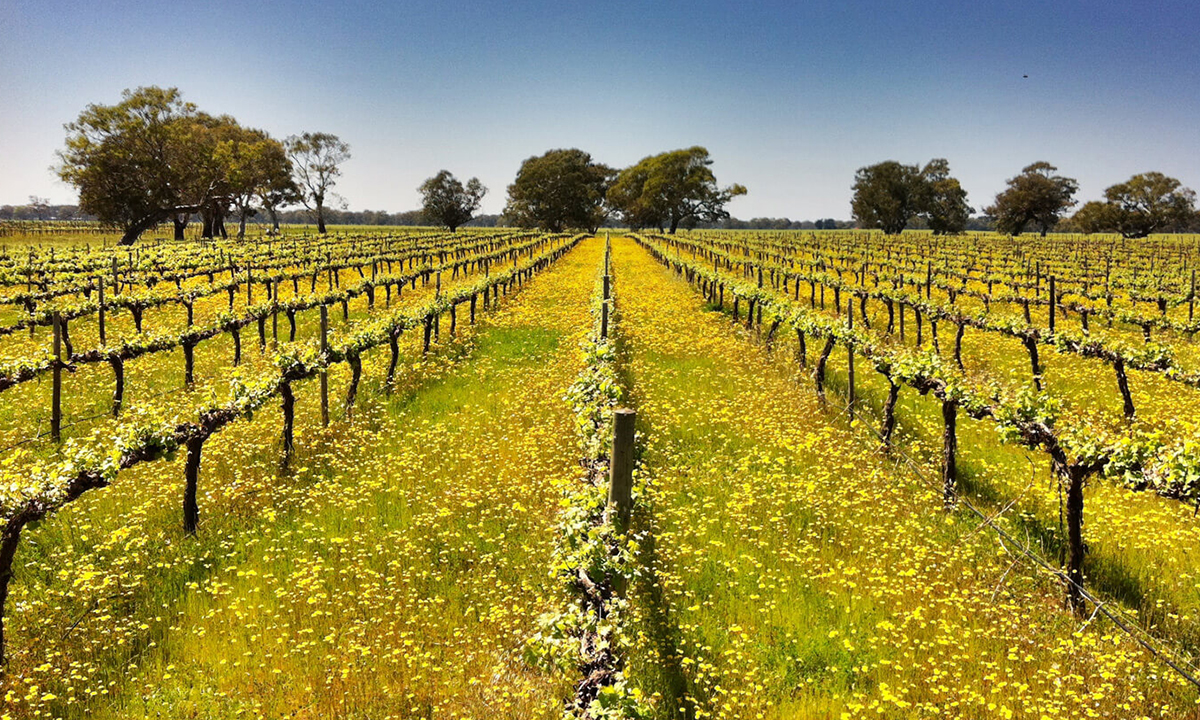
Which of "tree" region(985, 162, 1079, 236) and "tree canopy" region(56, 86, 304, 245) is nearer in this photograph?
"tree canopy" region(56, 86, 304, 245)

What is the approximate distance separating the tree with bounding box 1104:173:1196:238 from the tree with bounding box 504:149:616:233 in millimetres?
97978

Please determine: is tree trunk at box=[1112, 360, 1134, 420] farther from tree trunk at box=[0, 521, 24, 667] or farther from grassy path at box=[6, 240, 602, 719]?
tree trunk at box=[0, 521, 24, 667]

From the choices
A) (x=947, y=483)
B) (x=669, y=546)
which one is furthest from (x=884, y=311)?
(x=669, y=546)

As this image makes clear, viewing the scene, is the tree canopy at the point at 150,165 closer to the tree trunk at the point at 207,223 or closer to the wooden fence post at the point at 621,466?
the tree trunk at the point at 207,223

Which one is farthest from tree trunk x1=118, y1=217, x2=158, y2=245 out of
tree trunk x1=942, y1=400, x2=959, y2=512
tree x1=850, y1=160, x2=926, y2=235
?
tree x1=850, y1=160, x2=926, y2=235

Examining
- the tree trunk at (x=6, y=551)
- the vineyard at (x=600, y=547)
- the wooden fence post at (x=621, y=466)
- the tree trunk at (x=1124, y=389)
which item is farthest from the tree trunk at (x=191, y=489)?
the tree trunk at (x=1124, y=389)

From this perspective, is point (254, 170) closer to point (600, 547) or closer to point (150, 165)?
point (150, 165)

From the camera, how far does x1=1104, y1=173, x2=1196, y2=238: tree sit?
10381cm

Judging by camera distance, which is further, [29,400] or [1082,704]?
[29,400]

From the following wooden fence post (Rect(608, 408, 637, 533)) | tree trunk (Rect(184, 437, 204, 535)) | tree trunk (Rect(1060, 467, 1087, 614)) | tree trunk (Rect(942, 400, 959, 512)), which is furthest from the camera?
tree trunk (Rect(942, 400, 959, 512))

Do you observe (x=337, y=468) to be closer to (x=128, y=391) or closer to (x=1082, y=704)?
(x=128, y=391)

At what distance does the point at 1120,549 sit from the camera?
8242 millimetres

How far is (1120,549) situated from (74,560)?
13833 millimetres

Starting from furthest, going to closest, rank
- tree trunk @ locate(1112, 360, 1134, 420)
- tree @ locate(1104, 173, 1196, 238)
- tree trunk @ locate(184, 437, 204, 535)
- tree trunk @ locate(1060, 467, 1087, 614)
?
tree @ locate(1104, 173, 1196, 238) → tree trunk @ locate(1112, 360, 1134, 420) → tree trunk @ locate(184, 437, 204, 535) → tree trunk @ locate(1060, 467, 1087, 614)
